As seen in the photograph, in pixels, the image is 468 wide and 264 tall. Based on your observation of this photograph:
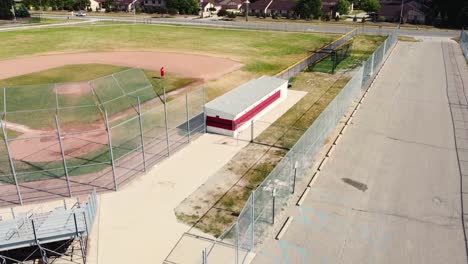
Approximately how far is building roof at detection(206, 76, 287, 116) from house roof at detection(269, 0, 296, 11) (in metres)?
87.4

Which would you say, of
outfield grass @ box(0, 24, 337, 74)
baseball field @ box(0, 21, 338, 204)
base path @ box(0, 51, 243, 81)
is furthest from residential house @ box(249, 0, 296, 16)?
base path @ box(0, 51, 243, 81)

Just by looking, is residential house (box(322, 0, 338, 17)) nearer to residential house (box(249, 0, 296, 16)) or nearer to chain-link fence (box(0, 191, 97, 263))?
residential house (box(249, 0, 296, 16))

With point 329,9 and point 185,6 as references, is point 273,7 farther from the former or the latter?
point 185,6

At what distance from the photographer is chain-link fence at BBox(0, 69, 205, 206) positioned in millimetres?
18766

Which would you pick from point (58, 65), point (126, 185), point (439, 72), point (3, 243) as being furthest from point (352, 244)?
point (58, 65)

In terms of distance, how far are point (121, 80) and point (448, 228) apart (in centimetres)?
2715

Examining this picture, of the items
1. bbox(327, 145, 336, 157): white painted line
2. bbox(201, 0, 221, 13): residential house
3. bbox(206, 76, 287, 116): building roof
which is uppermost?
bbox(201, 0, 221, 13): residential house

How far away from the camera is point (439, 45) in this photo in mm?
60875

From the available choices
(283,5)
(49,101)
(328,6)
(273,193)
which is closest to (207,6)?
(283,5)

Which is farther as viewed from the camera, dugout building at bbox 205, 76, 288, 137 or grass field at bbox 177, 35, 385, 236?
dugout building at bbox 205, 76, 288, 137

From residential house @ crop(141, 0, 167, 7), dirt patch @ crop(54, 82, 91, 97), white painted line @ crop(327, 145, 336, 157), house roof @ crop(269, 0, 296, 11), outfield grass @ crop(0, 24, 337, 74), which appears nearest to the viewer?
white painted line @ crop(327, 145, 336, 157)

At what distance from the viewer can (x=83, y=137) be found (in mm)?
23875

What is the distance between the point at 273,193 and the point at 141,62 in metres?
33.5

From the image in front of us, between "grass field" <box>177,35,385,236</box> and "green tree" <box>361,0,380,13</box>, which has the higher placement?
"green tree" <box>361,0,380,13</box>
